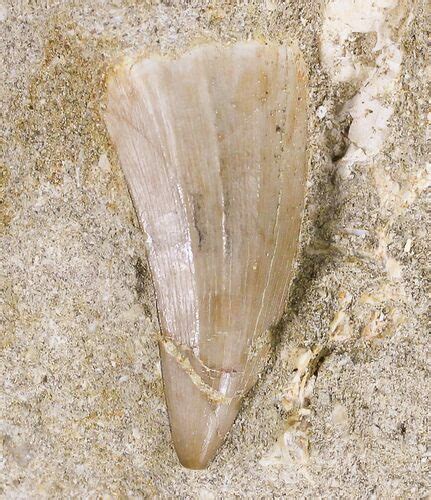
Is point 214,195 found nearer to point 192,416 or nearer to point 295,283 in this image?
point 295,283

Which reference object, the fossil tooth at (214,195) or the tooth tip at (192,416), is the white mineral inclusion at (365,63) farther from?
the tooth tip at (192,416)

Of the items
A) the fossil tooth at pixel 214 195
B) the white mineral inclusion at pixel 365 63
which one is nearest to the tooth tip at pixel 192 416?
the fossil tooth at pixel 214 195

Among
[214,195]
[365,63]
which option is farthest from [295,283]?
[365,63]

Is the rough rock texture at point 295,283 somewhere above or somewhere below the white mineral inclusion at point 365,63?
below

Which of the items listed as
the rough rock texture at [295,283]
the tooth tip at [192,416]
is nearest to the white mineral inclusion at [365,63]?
the rough rock texture at [295,283]

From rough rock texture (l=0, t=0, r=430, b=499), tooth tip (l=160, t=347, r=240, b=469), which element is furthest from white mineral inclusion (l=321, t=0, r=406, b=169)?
tooth tip (l=160, t=347, r=240, b=469)

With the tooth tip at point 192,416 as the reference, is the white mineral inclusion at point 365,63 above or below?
above
